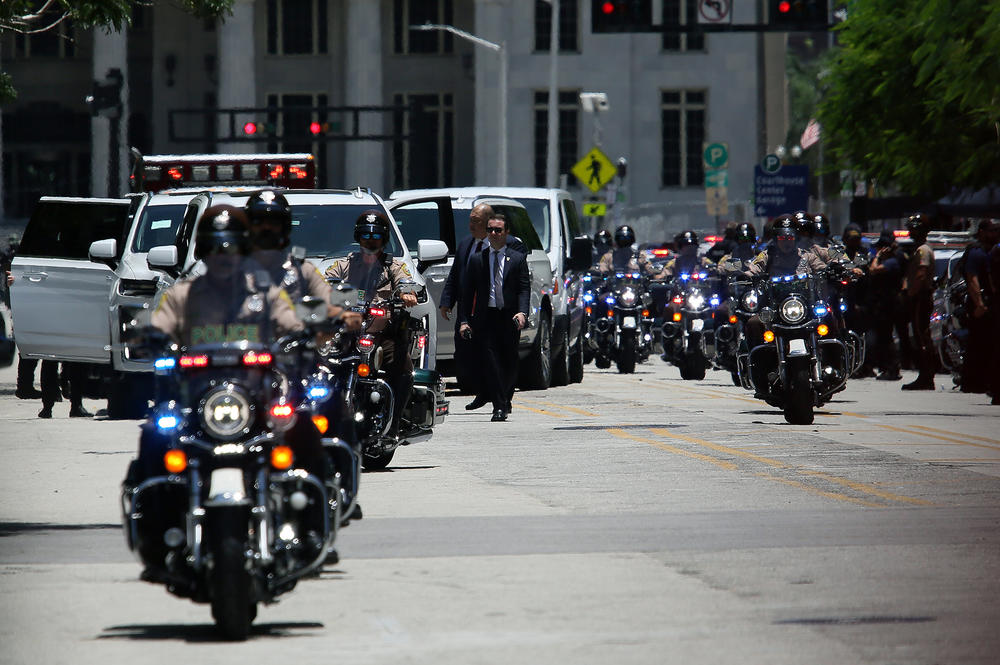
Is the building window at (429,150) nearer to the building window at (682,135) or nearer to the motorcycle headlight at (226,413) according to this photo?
the building window at (682,135)

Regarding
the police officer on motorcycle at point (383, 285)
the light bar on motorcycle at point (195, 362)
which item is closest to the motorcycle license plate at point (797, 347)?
the police officer on motorcycle at point (383, 285)

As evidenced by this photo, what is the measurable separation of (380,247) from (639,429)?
4401 millimetres

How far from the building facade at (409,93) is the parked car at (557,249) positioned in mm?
47088

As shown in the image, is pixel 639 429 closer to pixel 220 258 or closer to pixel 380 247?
pixel 380 247

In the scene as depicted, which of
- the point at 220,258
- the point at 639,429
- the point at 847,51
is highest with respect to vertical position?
the point at 847,51

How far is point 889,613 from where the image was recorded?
27.3 ft

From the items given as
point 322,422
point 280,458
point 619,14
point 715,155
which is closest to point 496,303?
point 322,422

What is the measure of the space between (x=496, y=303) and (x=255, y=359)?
10.6 m

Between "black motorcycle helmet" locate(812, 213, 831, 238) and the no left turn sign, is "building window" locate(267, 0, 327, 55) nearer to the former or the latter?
the no left turn sign

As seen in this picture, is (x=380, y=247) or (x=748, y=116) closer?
(x=380, y=247)

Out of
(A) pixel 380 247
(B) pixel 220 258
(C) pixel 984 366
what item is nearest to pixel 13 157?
(C) pixel 984 366

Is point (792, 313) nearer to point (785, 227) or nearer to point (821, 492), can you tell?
point (785, 227)

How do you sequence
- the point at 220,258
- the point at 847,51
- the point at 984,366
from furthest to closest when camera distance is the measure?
the point at 847,51, the point at 984,366, the point at 220,258

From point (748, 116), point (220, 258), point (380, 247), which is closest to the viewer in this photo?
point (220, 258)
